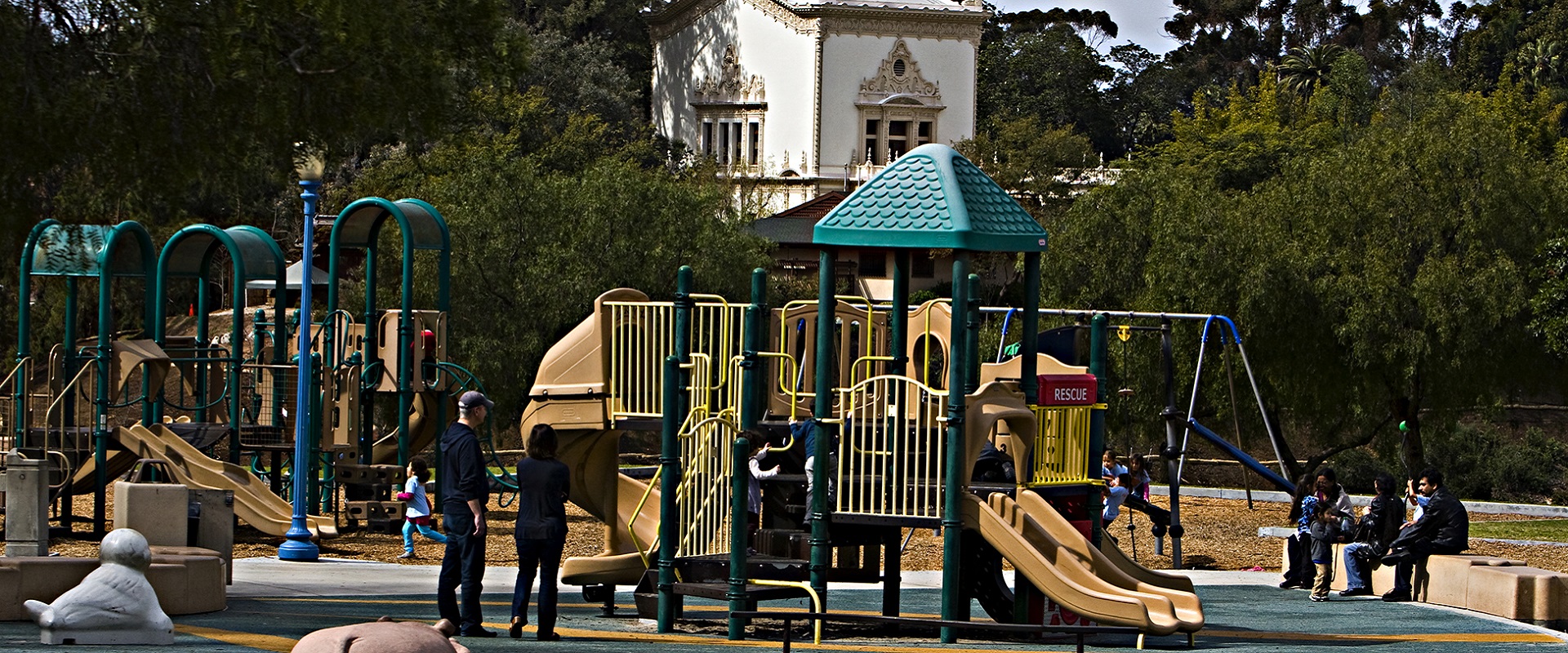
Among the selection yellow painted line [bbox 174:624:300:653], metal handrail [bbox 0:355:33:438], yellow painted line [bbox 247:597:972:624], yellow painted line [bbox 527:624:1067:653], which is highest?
metal handrail [bbox 0:355:33:438]

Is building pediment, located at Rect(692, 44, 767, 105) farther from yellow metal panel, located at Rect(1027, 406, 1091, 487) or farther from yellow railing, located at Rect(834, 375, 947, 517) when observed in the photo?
yellow railing, located at Rect(834, 375, 947, 517)

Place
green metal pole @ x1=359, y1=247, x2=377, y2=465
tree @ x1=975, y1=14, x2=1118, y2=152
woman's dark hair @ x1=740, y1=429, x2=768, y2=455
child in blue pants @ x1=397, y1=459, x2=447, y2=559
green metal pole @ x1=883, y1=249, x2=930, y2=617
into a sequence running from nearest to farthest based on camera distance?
green metal pole @ x1=883, y1=249, x2=930, y2=617, woman's dark hair @ x1=740, y1=429, x2=768, y2=455, child in blue pants @ x1=397, y1=459, x2=447, y2=559, green metal pole @ x1=359, y1=247, x2=377, y2=465, tree @ x1=975, y1=14, x2=1118, y2=152

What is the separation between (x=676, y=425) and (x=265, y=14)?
364 cm

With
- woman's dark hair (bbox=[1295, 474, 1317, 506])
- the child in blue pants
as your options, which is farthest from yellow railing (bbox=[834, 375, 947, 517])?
woman's dark hair (bbox=[1295, 474, 1317, 506])

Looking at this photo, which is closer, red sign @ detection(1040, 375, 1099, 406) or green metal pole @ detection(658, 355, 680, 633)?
green metal pole @ detection(658, 355, 680, 633)

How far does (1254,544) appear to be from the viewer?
24062mm

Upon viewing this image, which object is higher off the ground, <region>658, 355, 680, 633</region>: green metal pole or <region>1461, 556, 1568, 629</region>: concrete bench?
<region>658, 355, 680, 633</region>: green metal pole

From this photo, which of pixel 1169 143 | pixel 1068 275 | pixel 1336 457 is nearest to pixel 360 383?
pixel 1068 275

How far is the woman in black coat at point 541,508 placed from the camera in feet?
38.6

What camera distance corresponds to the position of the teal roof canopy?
12797 mm

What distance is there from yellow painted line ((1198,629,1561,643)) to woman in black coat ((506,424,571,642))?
489 cm

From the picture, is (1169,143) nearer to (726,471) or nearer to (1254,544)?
(1254,544)

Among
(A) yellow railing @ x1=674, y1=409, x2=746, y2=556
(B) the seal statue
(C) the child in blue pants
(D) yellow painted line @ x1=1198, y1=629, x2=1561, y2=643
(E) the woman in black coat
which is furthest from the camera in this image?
(C) the child in blue pants

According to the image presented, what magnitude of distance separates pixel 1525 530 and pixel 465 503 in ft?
66.8
